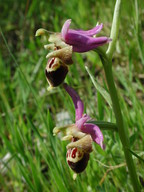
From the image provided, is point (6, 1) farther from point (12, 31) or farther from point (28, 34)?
point (28, 34)

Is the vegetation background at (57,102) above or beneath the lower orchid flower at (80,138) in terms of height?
beneath

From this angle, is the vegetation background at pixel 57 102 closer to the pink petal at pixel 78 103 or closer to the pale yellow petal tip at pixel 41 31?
the pink petal at pixel 78 103

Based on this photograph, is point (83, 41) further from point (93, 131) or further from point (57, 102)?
point (57, 102)

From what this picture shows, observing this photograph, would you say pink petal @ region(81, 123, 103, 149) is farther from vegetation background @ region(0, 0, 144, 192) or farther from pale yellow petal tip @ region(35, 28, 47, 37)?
pale yellow petal tip @ region(35, 28, 47, 37)

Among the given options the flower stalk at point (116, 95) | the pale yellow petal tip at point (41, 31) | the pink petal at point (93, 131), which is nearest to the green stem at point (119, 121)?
the flower stalk at point (116, 95)

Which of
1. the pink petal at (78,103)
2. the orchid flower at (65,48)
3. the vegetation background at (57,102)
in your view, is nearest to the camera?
the orchid flower at (65,48)

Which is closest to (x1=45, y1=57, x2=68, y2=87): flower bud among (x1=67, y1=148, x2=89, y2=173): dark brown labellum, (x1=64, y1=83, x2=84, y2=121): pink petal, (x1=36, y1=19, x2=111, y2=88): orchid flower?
(x1=36, y1=19, x2=111, y2=88): orchid flower
